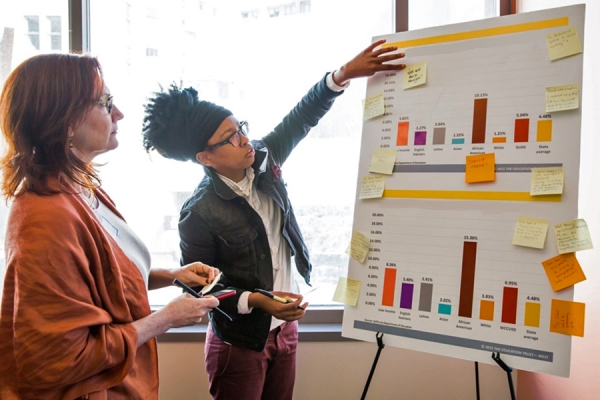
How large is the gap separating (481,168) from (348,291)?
0.53 meters

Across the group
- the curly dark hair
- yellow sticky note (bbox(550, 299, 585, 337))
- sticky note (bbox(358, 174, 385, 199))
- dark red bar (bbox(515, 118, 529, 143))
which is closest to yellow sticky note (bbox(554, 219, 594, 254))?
yellow sticky note (bbox(550, 299, 585, 337))

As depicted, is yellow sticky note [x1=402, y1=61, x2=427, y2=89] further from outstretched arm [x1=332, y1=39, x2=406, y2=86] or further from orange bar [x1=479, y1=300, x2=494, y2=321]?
orange bar [x1=479, y1=300, x2=494, y2=321]

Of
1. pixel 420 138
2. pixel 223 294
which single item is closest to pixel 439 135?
pixel 420 138

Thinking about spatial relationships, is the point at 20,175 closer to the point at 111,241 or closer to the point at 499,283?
the point at 111,241

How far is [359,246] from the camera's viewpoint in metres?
1.30

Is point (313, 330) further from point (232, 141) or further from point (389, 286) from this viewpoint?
point (232, 141)

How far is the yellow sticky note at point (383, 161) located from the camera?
128 cm

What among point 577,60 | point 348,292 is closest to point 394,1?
point 577,60

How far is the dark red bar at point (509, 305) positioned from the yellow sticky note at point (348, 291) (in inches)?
15.7

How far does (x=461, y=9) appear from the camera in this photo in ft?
6.29

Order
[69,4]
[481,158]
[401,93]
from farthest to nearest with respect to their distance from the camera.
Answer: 1. [69,4]
2. [401,93]
3. [481,158]

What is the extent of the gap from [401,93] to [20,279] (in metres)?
1.09

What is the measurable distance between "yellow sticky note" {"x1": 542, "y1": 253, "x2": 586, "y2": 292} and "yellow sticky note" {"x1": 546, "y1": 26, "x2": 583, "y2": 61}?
20.2 inches

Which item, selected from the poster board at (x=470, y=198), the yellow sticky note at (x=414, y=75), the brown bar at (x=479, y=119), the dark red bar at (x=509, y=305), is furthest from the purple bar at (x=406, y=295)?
the yellow sticky note at (x=414, y=75)
